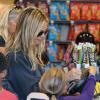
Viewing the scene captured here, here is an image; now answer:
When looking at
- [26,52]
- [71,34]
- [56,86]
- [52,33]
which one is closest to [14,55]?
[26,52]

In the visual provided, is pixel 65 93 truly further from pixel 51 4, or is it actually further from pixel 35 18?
pixel 51 4

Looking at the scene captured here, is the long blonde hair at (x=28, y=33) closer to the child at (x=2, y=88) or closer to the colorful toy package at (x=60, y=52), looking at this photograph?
the child at (x=2, y=88)

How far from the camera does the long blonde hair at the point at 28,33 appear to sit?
88.1 inches

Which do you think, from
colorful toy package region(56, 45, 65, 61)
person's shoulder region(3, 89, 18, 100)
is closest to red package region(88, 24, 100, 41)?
colorful toy package region(56, 45, 65, 61)

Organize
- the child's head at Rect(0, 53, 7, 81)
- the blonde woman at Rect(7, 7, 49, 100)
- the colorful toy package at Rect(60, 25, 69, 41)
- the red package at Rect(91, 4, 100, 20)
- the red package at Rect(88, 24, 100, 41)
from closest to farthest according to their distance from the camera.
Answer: the child's head at Rect(0, 53, 7, 81), the blonde woman at Rect(7, 7, 49, 100), the red package at Rect(91, 4, 100, 20), the red package at Rect(88, 24, 100, 41), the colorful toy package at Rect(60, 25, 69, 41)

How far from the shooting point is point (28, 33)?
2.23 m

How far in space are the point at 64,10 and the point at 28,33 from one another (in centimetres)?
505

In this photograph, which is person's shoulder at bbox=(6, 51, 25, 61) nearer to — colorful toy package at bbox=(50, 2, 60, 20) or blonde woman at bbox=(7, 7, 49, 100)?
blonde woman at bbox=(7, 7, 49, 100)

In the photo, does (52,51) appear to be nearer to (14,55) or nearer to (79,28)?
(79,28)

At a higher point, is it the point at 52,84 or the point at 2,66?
the point at 2,66

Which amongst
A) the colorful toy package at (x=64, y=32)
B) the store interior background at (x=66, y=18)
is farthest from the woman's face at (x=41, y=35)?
the colorful toy package at (x=64, y=32)

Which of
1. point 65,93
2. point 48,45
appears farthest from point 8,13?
point 48,45

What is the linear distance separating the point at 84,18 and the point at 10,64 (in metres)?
5.10

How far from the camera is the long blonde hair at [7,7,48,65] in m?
2.24
